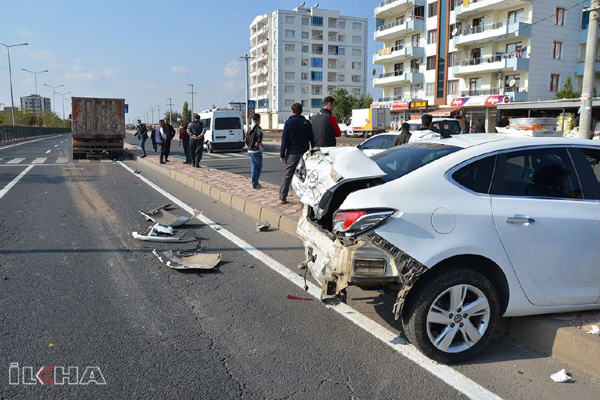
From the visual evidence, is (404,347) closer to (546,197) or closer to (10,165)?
(546,197)

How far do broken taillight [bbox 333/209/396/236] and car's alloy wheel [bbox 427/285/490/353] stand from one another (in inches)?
26.9

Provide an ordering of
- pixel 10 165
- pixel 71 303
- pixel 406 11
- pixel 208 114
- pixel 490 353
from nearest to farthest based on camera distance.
A: pixel 490 353 < pixel 71 303 < pixel 10 165 < pixel 208 114 < pixel 406 11

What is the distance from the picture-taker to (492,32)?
42.2 metres

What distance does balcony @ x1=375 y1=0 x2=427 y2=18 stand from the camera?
52.7m

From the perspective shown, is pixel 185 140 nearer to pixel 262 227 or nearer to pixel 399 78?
pixel 262 227

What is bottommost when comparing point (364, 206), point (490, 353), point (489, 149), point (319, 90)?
→ point (490, 353)

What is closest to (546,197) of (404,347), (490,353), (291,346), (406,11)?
(490,353)

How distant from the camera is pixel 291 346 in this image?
11.9ft

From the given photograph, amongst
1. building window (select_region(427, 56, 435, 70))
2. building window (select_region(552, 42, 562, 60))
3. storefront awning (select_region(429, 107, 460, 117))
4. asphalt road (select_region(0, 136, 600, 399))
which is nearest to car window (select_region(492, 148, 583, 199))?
asphalt road (select_region(0, 136, 600, 399))

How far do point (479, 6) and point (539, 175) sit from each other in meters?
44.9

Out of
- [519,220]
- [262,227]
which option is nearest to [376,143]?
[262,227]

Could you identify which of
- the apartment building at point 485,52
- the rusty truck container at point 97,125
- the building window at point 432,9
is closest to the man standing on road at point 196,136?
the rusty truck container at point 97,125

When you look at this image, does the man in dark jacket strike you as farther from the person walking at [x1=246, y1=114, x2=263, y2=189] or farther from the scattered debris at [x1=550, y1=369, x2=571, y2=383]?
the scattered debris at [x1=550, y1=369, x2=571, y2=383]

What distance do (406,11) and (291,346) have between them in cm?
Result: 5730
